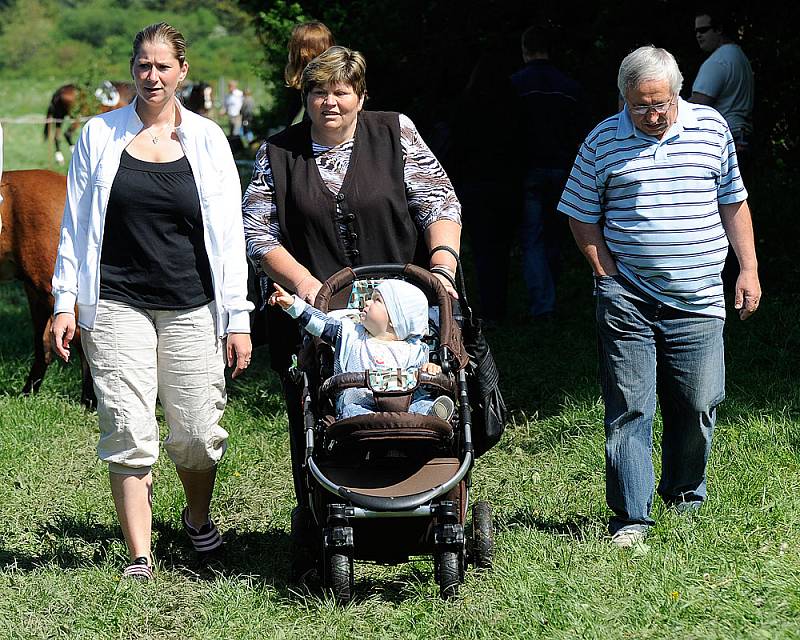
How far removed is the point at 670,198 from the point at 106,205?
2.20 metres

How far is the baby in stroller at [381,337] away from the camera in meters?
4.21

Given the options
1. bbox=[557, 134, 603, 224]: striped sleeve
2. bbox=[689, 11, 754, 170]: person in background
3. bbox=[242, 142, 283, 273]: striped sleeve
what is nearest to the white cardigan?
Answer: bbox=[242, 142, 283, 273]: striped sleeve

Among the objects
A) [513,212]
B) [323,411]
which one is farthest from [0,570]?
[513,212]

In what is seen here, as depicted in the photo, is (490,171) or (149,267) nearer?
(149,267)

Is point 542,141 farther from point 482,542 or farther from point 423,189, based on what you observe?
point 482,542

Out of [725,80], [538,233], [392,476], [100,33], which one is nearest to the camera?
[392,476]

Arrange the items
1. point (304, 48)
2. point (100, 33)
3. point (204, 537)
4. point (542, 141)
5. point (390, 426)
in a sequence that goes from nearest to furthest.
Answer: point (390, 426) < point (204, 537) < point (304, 48) < point (542, 141) < point (100, 33)

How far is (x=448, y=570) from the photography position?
4266 mm

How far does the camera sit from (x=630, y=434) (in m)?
4.82

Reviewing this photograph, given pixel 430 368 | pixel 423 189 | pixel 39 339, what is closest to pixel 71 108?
pixel 39 339

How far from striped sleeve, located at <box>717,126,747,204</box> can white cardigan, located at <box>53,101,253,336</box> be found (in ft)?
6.38

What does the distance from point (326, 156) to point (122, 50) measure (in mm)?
72435

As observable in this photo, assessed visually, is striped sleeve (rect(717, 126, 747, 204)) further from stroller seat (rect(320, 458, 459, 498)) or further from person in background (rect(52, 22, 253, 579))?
person in background (rect(52, 22, 253, 579))

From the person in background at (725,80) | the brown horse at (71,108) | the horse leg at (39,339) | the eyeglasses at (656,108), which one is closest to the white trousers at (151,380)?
the eyeglasses at (656,108)
